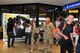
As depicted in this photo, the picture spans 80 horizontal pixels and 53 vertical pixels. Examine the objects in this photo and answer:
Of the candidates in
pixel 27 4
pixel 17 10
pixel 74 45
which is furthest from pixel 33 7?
pixel 74 45

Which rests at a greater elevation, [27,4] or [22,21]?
[27,4]

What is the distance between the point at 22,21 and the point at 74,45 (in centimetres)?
800

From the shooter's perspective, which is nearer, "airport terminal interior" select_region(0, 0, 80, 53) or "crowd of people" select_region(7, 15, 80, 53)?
"crowd of people" select_region(7, 15, 80, 53)

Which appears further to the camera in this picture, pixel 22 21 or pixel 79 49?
pixel 22 21

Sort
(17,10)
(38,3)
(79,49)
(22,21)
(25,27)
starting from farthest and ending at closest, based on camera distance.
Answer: (17,10) → (38,3) → (22,21) → (25,27) → (79,49)

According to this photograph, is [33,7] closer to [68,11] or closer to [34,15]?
[34,15]

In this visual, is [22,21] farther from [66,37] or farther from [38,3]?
[66,37]

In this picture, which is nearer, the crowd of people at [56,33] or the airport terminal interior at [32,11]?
the crowd of people at [56,33]

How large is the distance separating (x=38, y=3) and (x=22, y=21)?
214cm

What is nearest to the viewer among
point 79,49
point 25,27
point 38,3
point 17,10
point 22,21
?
point 79,49

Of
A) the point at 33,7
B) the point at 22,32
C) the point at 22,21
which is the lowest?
the point at 22,32

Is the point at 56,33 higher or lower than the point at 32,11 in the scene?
lower

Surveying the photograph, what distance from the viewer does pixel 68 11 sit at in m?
14.4

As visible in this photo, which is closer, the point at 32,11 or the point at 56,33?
the point at 56,33
